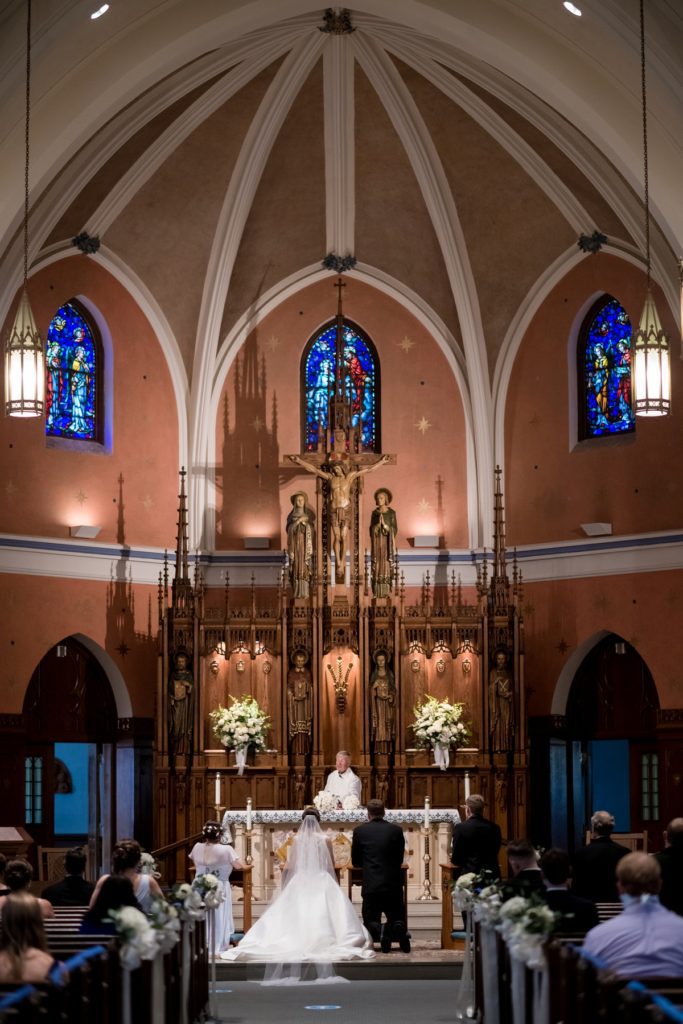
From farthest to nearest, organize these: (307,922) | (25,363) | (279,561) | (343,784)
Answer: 1. (279,561)
2. (343,784)
3. (307,922)
4. (25,363)

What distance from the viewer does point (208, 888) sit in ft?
38.4

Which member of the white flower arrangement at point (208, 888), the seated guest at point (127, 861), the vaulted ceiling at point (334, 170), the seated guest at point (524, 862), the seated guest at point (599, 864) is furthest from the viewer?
the vaulted ceiling at point (334, 170)

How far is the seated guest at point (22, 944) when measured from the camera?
7.19 m

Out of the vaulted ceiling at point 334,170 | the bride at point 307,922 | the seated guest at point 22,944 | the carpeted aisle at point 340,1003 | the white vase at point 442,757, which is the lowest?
the carpeted aisle at point 340,1003

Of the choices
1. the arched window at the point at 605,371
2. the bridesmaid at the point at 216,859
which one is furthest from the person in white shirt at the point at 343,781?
the arched window at the point at 605,371

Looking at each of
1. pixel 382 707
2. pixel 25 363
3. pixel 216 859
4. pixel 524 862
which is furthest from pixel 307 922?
pixel 382 707

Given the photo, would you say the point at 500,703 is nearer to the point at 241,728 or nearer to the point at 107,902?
the point at 241,728

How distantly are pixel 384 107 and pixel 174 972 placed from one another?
1455 cm

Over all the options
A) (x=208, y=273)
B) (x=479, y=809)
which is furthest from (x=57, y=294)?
(x=479, y=809)

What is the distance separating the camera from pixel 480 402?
23.7m

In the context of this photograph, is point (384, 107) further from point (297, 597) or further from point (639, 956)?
point (639, 956)

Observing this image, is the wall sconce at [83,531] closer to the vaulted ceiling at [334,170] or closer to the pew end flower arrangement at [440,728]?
the vaulted ceiling at [334,170]

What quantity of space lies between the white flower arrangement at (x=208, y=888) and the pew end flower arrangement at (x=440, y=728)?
8666 millimetres

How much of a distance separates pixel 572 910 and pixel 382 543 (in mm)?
12798
